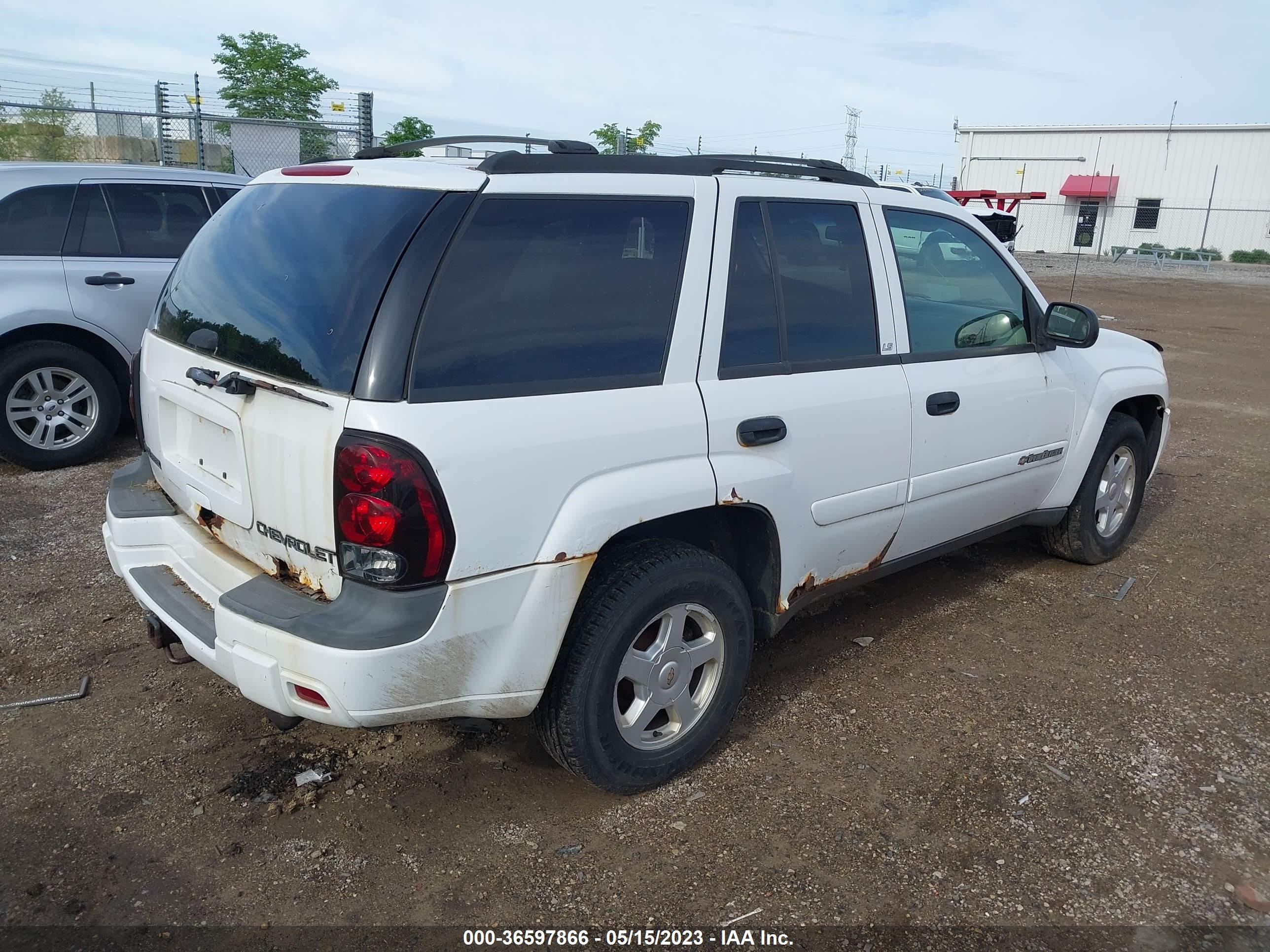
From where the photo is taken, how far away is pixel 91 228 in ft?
20.9

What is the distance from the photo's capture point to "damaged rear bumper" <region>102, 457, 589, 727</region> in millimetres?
2441

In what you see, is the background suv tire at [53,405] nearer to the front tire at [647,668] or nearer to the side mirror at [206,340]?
the side mirror at [206,340]

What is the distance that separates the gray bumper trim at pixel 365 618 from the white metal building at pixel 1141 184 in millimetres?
→ 42254

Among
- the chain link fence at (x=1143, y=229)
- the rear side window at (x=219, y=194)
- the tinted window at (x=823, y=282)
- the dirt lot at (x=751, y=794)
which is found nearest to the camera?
the dirt lot at (x=751, y=794)

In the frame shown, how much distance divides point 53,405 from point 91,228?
1172 millimetres

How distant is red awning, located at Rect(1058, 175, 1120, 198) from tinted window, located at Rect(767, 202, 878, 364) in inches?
1706

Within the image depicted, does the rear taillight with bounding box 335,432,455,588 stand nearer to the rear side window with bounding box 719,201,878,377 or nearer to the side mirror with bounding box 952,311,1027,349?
the rear side window with bounding box 719,201,878,377

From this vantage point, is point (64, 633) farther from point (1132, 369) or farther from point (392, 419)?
point (1132, 369)

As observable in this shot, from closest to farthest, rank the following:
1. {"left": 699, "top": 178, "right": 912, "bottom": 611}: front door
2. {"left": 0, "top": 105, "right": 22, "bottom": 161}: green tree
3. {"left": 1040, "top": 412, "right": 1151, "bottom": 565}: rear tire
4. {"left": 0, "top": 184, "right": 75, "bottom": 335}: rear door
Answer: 1. {"left": 699, "top": 178, "right": 912, "bottom": 611}: front door
2. {"left": 1040, "top": 412, "right": 1151, "bottom": 565}: rear tire
3. {"left": 0, "top": 184, "right": 75, "bottom": 335}: rear door
4. {"left": 0, "top": 105, "right": 22, "bottom": 161}: green tree

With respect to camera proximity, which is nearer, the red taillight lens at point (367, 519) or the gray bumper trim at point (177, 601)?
the red taillight lens at point (367, 519)

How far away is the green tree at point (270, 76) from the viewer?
2697 centimetres

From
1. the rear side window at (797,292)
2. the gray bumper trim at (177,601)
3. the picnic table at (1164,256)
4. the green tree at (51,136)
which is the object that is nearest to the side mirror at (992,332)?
the rear side window at (797,292)

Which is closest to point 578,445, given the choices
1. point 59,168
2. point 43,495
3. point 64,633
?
point 64,633

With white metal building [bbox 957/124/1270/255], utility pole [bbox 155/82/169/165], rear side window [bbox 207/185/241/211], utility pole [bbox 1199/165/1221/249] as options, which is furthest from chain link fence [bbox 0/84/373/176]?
utility pole [bbox 1199/165/1221/249]
